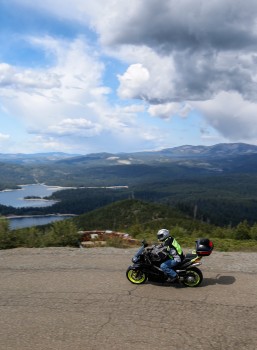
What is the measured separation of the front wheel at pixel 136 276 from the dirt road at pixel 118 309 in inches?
6.6

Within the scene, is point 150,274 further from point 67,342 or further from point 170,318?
point 67,342

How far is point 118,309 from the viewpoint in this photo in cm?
886

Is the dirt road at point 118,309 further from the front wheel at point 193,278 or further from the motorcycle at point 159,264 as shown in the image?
the motorcycle at point 159,264

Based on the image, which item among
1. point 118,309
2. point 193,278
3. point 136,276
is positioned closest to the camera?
point 118,309

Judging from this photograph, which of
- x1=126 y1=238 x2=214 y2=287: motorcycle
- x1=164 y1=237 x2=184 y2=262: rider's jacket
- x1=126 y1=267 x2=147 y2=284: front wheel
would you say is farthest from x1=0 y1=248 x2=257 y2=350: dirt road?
x1=164 y1=237 x2=184 y2=262: rider's jacket

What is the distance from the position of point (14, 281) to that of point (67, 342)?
4717 mm

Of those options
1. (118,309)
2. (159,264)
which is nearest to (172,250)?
(159,264)

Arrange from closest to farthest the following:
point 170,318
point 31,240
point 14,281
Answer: point 170,318, point 14,281, point 31,240

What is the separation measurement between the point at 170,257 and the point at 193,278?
0.90 meters

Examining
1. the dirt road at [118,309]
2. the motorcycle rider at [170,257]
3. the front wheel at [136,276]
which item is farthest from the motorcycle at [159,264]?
the dirt road at [118,309]

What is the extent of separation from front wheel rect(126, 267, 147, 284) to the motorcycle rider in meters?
0.65

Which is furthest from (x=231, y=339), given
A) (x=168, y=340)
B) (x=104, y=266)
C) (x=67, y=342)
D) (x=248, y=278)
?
(x=104, y=266)

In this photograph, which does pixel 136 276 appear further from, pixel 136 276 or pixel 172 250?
pixel 172 250

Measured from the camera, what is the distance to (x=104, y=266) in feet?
42.5
